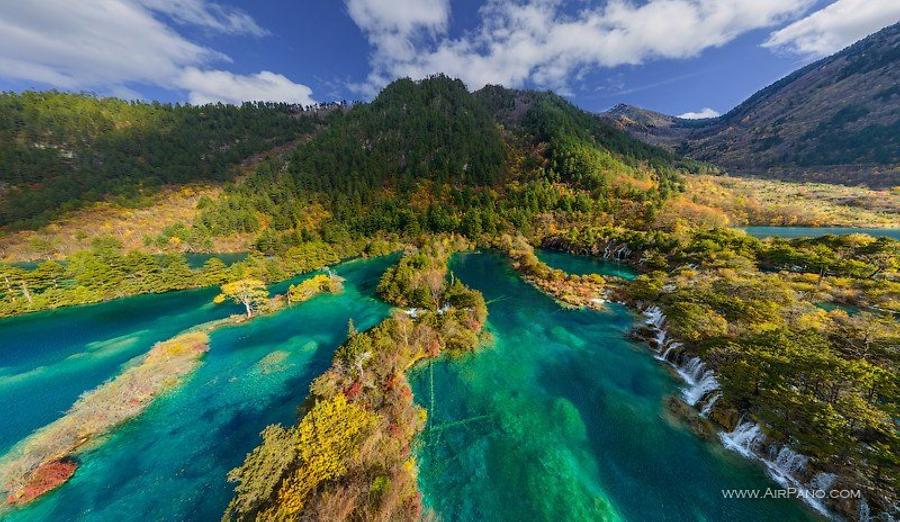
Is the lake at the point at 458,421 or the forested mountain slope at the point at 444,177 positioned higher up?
the forested mountain slope at the point at 444,177

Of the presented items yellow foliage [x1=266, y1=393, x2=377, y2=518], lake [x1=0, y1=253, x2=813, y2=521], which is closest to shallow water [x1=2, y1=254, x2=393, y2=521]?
lake [x1=0, y1=253, x2=813, y2=521]

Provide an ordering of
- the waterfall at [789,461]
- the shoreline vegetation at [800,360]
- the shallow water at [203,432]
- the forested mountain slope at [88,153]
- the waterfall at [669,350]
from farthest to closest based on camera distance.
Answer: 1. the forested mountain slope at [88,153]
2. the waterfall at [669,350]
3. the waterfall at [789,461]
4. the shallow water at [203,432]
5. the shoreline vegetation at [800,360]

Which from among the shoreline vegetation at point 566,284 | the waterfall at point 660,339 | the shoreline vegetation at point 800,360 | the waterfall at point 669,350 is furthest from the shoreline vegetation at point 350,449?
the shoreline vegetation at point 566,284

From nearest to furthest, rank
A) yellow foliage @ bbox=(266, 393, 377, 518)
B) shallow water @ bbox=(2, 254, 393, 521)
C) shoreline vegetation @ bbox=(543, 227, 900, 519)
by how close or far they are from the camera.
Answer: yellow foliage @ bbox=(266, 393, 377, 518) → shoreline vegetation @ bbox=(543, 227, 900, 519) → shallow water @ bbox=(2, 254, 393, 521)

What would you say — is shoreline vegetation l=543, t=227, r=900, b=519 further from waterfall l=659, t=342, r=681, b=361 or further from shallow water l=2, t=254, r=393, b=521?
shallow water l=2, t=254, r=393, b=521

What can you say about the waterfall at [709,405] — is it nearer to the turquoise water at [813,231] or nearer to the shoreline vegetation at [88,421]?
the shoreline vegetation at [88,421]
